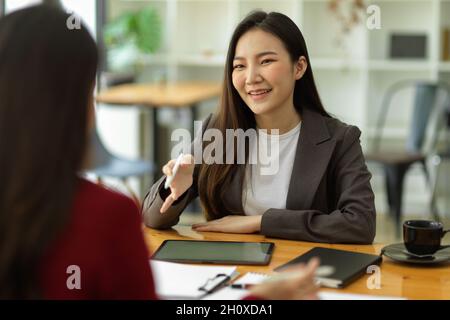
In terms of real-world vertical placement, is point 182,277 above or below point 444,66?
below

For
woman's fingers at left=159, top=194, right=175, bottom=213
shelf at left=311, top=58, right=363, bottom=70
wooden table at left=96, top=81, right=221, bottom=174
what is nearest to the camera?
woman's fingers at left=159, top=194, right=175, bottom=213

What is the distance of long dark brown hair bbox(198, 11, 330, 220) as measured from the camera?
202cm

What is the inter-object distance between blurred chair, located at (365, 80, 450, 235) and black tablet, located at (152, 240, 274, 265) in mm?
2776

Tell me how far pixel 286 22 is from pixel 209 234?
60 cm

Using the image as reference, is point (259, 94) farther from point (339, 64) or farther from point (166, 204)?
point (339, 64)

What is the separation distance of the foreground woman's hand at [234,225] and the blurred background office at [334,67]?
2.84 meters

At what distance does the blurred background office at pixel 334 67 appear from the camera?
16.6ft

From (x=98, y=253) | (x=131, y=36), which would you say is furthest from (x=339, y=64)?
(x=98, y=253)

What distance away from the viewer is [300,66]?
207 cm

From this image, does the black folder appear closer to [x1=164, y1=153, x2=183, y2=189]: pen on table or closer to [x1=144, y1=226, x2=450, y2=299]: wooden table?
[x1=144, y1=226, x2=450, y2=299]: wooden table

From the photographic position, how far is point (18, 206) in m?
0.95

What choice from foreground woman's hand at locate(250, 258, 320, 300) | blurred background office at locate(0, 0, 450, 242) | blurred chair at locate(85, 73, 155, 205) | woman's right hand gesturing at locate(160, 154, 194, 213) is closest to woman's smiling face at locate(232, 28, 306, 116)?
woman's right hand gesturing at locate(160, 154, 194, 213)

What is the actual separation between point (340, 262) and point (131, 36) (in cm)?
407
